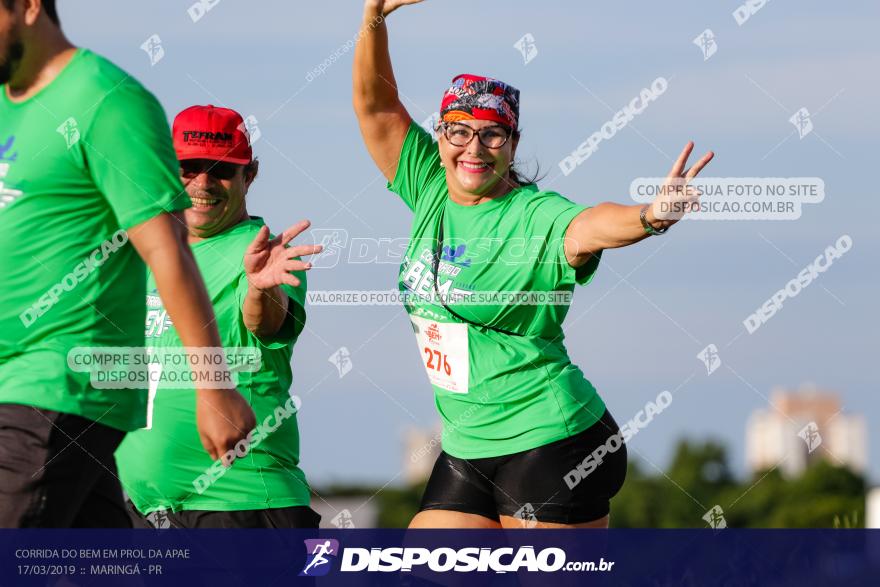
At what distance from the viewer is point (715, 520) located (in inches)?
323

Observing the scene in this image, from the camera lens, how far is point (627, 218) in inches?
265

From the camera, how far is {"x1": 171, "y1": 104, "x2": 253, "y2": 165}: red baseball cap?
770 cm

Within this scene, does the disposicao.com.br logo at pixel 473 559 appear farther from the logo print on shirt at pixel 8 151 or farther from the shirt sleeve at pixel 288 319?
the logo print on shirt at pixel 8 151

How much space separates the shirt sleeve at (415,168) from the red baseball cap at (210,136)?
74 centimetres

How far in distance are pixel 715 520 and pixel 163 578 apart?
2804 millimetres

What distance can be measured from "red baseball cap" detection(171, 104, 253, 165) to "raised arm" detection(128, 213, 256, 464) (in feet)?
8.17

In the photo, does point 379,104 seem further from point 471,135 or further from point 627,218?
point 627,218

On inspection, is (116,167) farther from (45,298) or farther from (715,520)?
(715,520)

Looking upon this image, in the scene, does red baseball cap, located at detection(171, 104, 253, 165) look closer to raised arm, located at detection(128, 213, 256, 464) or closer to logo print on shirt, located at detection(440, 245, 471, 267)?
logo print on shirt, located at detection(440, 245, 471, 267)

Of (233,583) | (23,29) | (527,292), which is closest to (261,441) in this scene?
(233,583)

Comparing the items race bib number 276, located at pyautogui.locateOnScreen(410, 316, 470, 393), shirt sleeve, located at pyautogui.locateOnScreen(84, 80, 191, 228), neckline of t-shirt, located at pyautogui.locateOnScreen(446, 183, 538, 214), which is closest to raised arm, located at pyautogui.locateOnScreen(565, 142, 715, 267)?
neckline of t-shirt, located at pyautogui.locateOnScreen(446, 183, 538, 214)

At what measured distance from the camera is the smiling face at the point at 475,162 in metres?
7.43

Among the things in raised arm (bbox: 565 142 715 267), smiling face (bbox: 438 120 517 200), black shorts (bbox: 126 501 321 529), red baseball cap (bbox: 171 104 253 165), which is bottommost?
black shorts (bbox: 126 501 321 529)

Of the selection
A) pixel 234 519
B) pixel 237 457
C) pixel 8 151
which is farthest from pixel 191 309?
pixel 234 519
